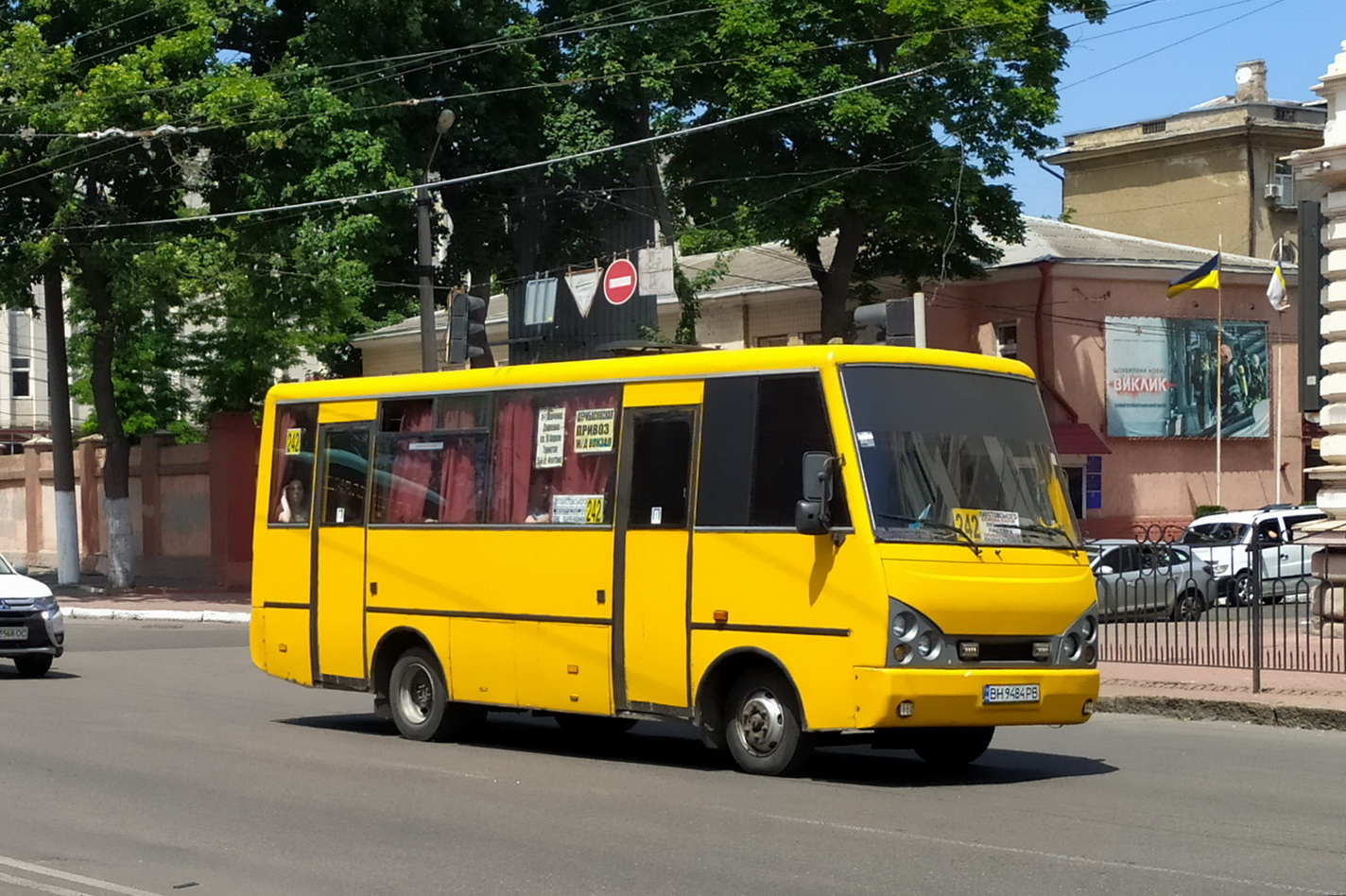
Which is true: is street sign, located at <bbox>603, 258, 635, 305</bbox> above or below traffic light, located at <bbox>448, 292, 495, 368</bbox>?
above

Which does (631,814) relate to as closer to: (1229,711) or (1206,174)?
(1229,711)

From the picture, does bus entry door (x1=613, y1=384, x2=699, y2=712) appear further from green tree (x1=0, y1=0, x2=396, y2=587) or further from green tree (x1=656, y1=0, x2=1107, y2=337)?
green tree (x1=656, y1=0, x2=1107, y2=337)

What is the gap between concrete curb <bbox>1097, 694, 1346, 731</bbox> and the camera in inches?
603

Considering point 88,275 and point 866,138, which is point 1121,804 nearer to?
point 866,138

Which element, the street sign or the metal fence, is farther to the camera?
the street sign

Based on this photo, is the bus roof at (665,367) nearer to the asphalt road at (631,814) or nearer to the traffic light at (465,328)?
the asphalt road at (631,814)

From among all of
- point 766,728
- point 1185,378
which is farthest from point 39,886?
point 1185,378

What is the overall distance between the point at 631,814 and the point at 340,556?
213 inches

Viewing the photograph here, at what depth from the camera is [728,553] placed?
12008 mm

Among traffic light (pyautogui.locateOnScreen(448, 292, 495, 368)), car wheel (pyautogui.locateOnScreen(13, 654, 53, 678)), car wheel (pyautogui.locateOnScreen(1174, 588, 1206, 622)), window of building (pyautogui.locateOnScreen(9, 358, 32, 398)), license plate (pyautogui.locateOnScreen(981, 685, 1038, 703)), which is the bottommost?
car wheel (pyautogui.locateOnScreen(13, 654, 53, 678))

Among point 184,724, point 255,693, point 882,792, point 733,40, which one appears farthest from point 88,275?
point 882,792

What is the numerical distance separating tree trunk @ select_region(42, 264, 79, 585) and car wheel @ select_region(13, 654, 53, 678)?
18.8 metres

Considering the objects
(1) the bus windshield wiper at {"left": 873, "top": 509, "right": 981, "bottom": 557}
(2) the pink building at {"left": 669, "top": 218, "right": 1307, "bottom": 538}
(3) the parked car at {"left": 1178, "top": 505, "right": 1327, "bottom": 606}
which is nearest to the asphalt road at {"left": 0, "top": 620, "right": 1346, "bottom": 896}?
(1) the bus windshield wiper at {"left": 873, "top": 509, "right": 981, "bottom": 557}

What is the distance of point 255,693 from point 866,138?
21.1 m
